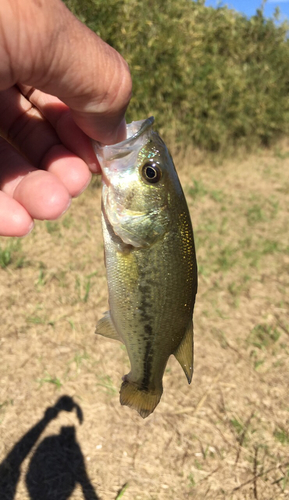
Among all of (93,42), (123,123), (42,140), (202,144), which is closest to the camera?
(93,42)

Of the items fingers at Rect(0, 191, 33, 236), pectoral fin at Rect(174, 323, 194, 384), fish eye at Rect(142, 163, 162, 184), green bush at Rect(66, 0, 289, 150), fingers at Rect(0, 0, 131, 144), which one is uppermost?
fingers at Rect(0, 0, 131, 144)

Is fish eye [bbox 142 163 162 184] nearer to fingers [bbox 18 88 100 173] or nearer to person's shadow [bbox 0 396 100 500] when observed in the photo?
fingers [bbox 18 88 100 173]

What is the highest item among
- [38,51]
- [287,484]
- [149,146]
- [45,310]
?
[38,51]

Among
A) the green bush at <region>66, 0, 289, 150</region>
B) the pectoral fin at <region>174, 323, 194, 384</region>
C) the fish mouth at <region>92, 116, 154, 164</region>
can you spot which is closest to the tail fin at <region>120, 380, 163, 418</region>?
the pectoral fin at <region>174, 323, 194, 384</region>

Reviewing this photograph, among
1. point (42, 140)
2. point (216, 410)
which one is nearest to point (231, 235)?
point (216, 410)

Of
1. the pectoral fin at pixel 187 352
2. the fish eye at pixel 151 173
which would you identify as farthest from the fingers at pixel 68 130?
the pectoral fin at pixel 187 352

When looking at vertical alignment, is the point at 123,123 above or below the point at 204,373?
above

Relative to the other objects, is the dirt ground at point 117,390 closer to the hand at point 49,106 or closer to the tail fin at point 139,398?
the tail fin at point 139,398

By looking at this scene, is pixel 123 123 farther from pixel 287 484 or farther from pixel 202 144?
pixel 202 144
